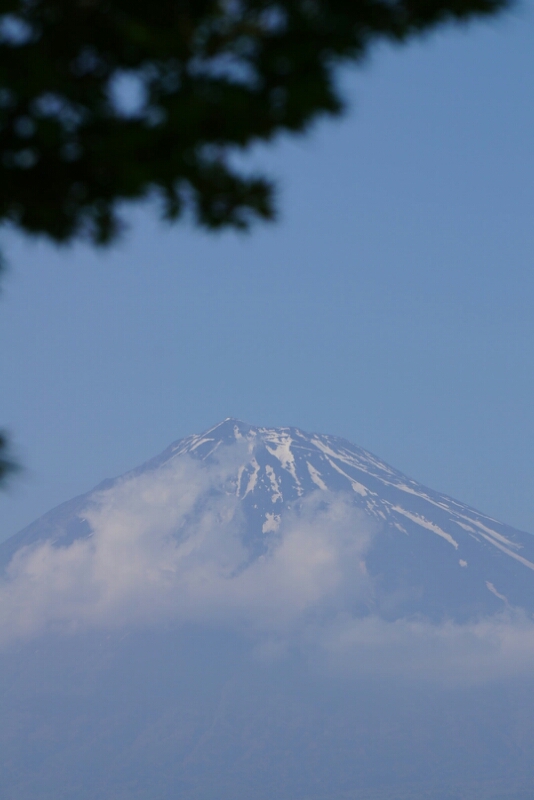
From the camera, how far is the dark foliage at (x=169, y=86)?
4.48 m

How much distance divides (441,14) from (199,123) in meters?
1.31

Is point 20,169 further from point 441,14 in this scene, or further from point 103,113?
point 441,14

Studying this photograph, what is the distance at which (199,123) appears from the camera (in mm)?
4594

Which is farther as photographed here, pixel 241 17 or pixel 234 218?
pixel 234 218

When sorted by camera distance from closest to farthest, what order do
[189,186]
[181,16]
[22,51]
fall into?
A: [22,51] → [181,16] → [189,186]

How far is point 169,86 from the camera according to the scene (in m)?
4.62

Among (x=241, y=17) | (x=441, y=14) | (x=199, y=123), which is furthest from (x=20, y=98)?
(x=441, y=14)

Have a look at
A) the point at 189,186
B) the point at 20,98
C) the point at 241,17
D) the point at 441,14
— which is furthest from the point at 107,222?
the point at 441,14

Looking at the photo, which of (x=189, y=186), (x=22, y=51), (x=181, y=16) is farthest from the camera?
(x=189, y=186)

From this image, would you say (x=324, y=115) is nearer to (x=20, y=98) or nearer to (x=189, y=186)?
(x=189, y=186)

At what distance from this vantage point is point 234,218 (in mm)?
5043

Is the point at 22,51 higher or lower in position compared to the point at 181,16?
lower

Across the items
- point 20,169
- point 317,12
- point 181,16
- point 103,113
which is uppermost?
point 317,12

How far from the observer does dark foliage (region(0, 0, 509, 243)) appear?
4.48 metres
